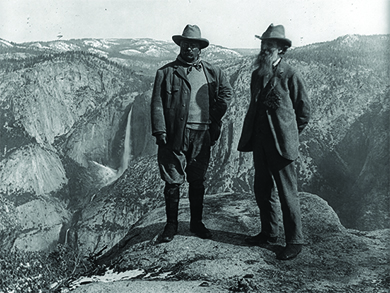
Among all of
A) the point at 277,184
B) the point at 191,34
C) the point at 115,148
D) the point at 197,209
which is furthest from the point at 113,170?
the point at 277,184

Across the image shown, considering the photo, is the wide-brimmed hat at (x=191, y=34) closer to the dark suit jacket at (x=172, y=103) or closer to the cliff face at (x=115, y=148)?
the dark suit jacket at (x=172, y=103)

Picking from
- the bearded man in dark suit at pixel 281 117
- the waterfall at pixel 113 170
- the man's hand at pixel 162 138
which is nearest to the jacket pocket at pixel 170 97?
the man's hand at pixel 162 138

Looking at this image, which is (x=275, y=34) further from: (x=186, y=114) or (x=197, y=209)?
(x=197, y=209)

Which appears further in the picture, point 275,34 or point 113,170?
point 113,170

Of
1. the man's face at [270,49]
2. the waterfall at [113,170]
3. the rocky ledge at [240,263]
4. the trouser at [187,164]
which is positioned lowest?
the waterfall at [113,170]

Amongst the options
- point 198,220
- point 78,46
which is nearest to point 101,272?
point 198,220

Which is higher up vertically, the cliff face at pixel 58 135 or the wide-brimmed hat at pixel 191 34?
the wide-brimmed hat at pixel 191 34
